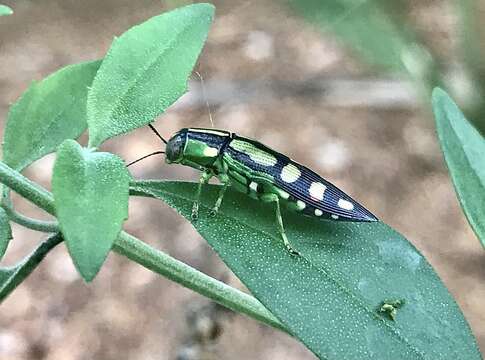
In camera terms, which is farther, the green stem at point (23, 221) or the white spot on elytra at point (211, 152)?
the white spot on elytra at point (211, 152)

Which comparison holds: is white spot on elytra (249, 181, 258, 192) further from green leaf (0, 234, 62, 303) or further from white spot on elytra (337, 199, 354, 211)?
green leaf (0, 234, 62, 303)

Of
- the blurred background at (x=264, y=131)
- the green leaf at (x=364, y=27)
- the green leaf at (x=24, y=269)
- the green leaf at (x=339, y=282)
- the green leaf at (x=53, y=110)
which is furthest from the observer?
the blurred background at (x=264, y=131)

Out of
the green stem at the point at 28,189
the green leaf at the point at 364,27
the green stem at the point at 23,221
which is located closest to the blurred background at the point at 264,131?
the green leaf at the point at 364,27

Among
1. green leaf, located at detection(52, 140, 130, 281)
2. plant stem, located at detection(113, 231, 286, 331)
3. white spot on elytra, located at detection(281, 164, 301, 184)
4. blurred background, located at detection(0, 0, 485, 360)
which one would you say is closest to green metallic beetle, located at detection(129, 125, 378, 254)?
white spot on elytra, located at detection(281, 164, 301, 184)

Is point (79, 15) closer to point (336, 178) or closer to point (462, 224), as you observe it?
point (336, 178)

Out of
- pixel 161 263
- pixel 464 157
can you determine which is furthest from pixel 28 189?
pixel 464 157

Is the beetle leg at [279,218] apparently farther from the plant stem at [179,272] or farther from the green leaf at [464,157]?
the green leaf at [464,157]

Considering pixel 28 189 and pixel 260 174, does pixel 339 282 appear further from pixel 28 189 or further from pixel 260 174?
pixel 28 189
